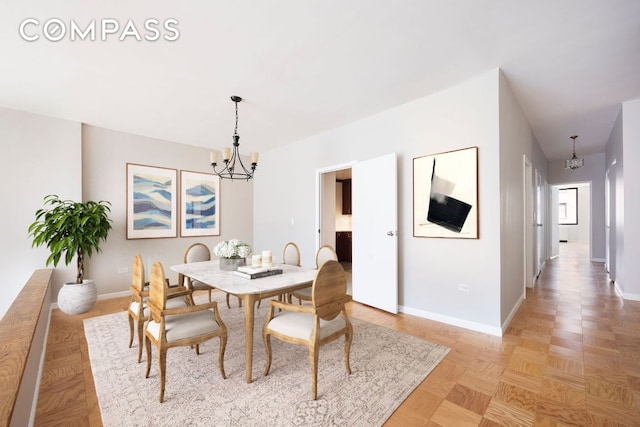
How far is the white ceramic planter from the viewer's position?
343 cm

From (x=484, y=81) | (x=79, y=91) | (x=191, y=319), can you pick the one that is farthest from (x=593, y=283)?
(x=79, y=91)

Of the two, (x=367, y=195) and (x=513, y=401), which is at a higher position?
(x=367, y=195)

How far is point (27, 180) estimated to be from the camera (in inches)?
142

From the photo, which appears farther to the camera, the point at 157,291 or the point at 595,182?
the point at 595,182

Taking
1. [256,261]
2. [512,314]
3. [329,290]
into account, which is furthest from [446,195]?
[256,261]

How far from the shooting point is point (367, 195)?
379cm

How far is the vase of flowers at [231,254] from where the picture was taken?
Answer: 107 inches

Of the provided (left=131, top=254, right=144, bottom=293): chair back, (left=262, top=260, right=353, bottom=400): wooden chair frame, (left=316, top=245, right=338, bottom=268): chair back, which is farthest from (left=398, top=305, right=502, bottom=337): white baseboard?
(left=131, top=254, right=144, bottom=293): chair back

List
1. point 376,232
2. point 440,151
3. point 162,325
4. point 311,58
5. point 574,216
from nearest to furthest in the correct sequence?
point 162,325 < point 311,58 < point 440,151 < point 376,232 < point 574,216

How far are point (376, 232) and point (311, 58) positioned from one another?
2.19 metres

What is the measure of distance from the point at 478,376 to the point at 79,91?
4.79 meters

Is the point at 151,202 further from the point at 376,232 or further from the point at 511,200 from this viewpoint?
the point at 511,200

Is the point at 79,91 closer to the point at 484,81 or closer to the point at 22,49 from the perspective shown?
the point at 22,49

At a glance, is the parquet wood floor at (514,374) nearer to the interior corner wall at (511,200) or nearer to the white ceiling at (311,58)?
the interior corner wall at (511,200)
